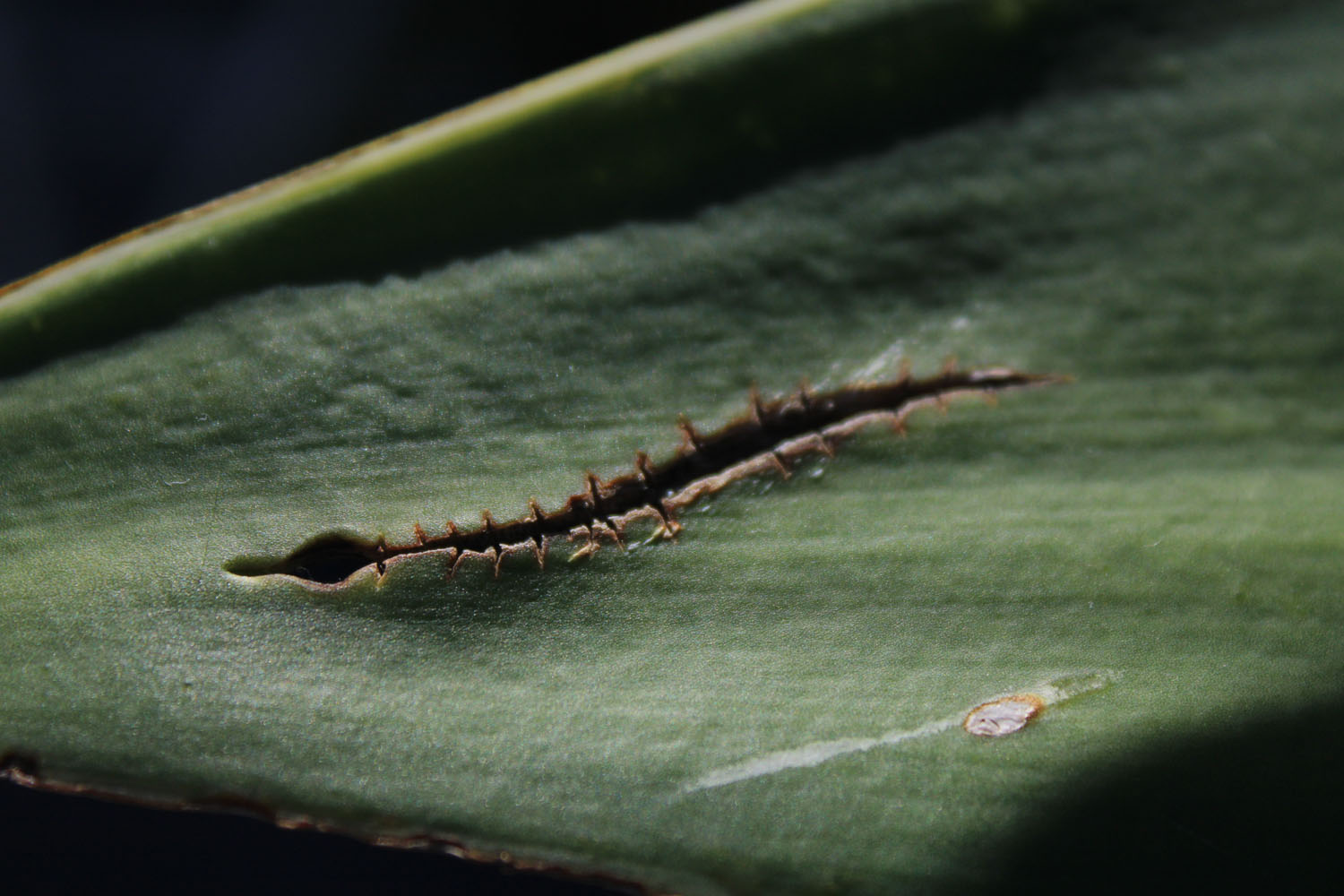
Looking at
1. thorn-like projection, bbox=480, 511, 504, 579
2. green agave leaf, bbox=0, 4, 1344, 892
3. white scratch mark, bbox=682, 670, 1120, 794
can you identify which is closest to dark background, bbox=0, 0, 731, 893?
green agave leaf, bbox=0, 4, 1344, 892

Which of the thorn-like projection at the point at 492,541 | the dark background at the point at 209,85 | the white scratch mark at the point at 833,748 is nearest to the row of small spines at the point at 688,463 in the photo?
the thorn-like projection at the point at 492,541

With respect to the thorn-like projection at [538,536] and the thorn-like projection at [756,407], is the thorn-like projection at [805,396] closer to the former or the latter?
the thorn-like projection at [756,407]

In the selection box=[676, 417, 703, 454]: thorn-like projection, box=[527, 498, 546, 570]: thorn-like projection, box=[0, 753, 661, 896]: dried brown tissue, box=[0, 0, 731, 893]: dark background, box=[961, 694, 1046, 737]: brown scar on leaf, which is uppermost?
box=[0, 0, 731, 893]: dark background

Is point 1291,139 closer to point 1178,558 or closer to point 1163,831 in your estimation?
point 1178,558

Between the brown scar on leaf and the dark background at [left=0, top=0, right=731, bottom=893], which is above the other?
the dark background at [left=0, top=0, right=731, bottom=893]

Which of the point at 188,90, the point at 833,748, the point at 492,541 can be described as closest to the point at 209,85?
the point at 188,90

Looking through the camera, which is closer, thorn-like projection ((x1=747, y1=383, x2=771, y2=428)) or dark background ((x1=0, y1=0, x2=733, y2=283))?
thorn-like projection ((x1=747, y1=383, x2=771, y2=428))

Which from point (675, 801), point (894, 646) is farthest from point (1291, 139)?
point (675, 801)

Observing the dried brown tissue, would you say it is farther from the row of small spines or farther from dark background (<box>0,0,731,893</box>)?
dark background (<box>0,0,731,893</box>)
